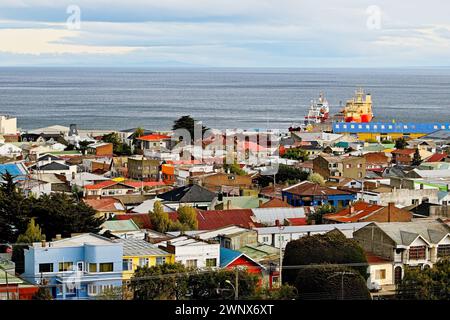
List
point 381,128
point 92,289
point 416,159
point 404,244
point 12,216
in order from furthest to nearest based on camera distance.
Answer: point 381,128
point 416,159
point 12,216
point 404,244
point 92,289

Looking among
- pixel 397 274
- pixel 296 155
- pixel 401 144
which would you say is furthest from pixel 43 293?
pixel 401 144

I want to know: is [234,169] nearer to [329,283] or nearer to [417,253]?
[417,253]

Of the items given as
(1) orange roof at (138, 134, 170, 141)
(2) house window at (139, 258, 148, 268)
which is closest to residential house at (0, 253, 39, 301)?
(2) house window at (139, 258, 148, 268)

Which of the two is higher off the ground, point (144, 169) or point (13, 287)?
point (13, 287)

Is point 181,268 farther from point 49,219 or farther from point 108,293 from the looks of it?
point 49,219

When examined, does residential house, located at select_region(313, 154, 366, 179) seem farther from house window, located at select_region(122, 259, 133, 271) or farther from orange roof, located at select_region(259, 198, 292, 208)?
house window, located at select_region(122, 259, 133, 271)

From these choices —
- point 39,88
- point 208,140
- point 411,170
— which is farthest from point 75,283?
point 39,88

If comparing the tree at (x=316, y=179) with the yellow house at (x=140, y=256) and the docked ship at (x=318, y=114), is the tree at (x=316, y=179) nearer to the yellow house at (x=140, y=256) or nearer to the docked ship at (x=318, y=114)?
the yellow house at (x=140, y=256)
